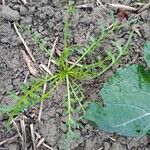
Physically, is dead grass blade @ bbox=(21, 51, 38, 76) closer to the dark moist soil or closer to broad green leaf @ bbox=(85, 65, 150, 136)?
the dark moist soil

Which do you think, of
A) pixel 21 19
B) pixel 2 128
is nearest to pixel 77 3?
pixel 21 19

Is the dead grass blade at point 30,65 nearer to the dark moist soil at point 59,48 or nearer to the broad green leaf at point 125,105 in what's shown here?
the dark moist soil at point 59,48

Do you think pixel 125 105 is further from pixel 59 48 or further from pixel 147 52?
pixel 59 48

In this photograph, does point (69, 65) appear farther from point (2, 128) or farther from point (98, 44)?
point (2, 128)

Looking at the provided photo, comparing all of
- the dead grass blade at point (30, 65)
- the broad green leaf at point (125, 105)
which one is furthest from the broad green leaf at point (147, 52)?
the dead grass blade at point (30, 65)

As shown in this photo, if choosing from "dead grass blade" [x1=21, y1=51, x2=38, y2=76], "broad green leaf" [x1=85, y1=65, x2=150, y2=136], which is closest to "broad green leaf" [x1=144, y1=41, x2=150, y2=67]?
"broad green leaf" [x1=85, y1=65, x2=150, y2=136]

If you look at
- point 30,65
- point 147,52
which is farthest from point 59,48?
point 147,52
